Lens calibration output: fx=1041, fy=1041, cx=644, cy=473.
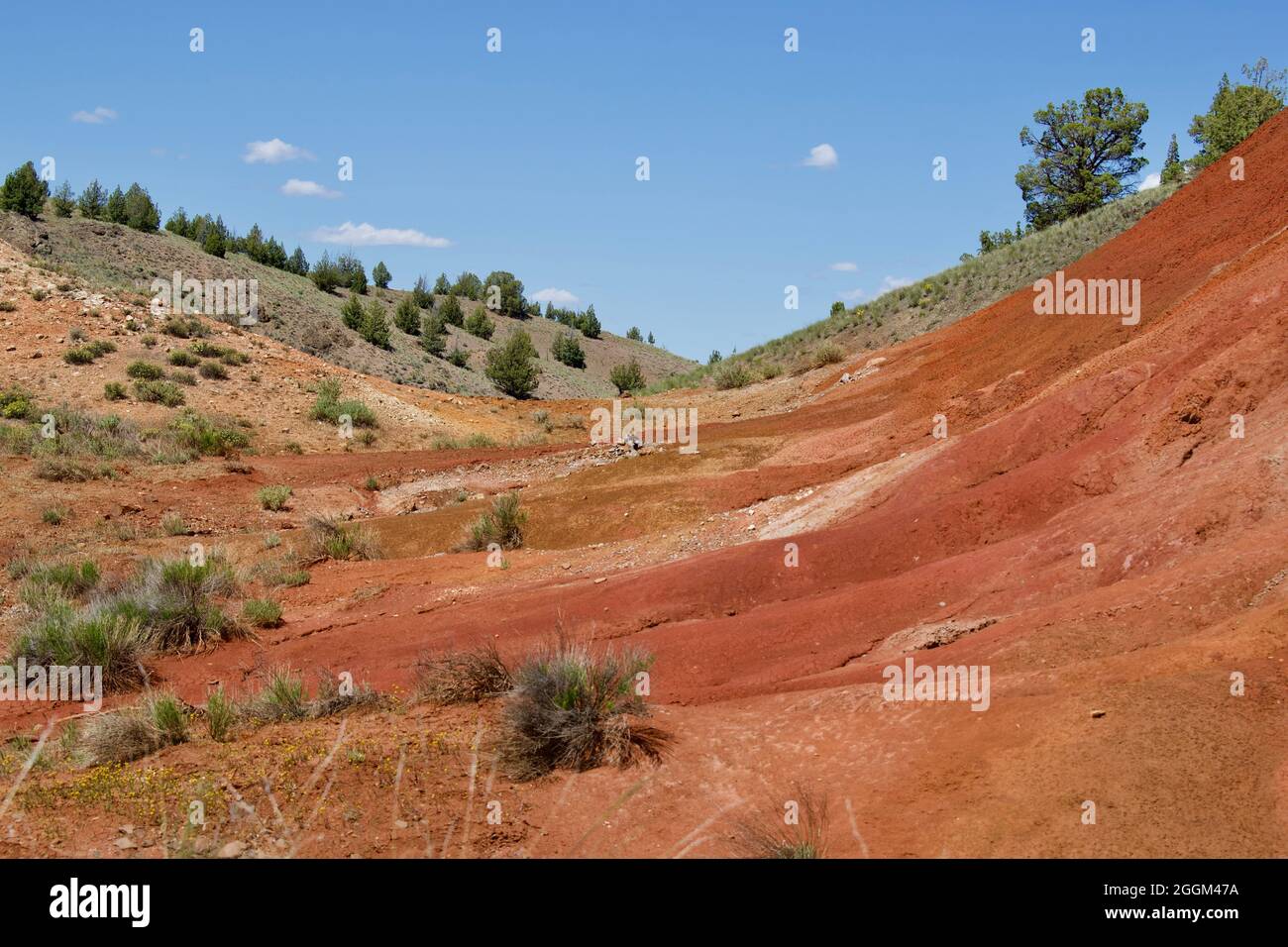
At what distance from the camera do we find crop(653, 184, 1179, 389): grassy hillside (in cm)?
3753

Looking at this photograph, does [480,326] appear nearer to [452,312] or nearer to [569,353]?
[452,312]

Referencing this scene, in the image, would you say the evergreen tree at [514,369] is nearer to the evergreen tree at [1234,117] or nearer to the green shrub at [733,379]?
the green shrub at [733,379]

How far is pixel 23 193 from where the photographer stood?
47.8 metres

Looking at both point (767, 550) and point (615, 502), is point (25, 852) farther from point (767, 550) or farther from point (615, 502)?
point (615, 502)

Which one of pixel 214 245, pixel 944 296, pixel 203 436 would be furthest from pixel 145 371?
pixel 944 296

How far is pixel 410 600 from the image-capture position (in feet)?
48.3

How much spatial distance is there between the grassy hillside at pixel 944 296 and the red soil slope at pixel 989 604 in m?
17.2

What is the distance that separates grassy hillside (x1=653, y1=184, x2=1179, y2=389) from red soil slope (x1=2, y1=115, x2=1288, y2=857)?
17.2 meters

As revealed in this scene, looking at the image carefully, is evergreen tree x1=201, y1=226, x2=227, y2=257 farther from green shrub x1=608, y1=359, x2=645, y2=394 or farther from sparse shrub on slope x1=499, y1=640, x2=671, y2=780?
sparse shrub on slope x1=499, y1=640, x2=671, y2=780

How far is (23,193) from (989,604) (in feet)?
169

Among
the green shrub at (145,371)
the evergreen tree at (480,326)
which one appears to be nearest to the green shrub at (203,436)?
the green shrub at (145,371)

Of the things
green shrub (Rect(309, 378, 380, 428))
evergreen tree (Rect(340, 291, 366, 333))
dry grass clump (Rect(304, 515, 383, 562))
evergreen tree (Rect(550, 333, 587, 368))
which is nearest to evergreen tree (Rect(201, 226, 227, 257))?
evergreen tree (Rect(340, 291, 366, 333))

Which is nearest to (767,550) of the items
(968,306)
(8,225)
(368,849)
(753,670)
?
(753,670)
